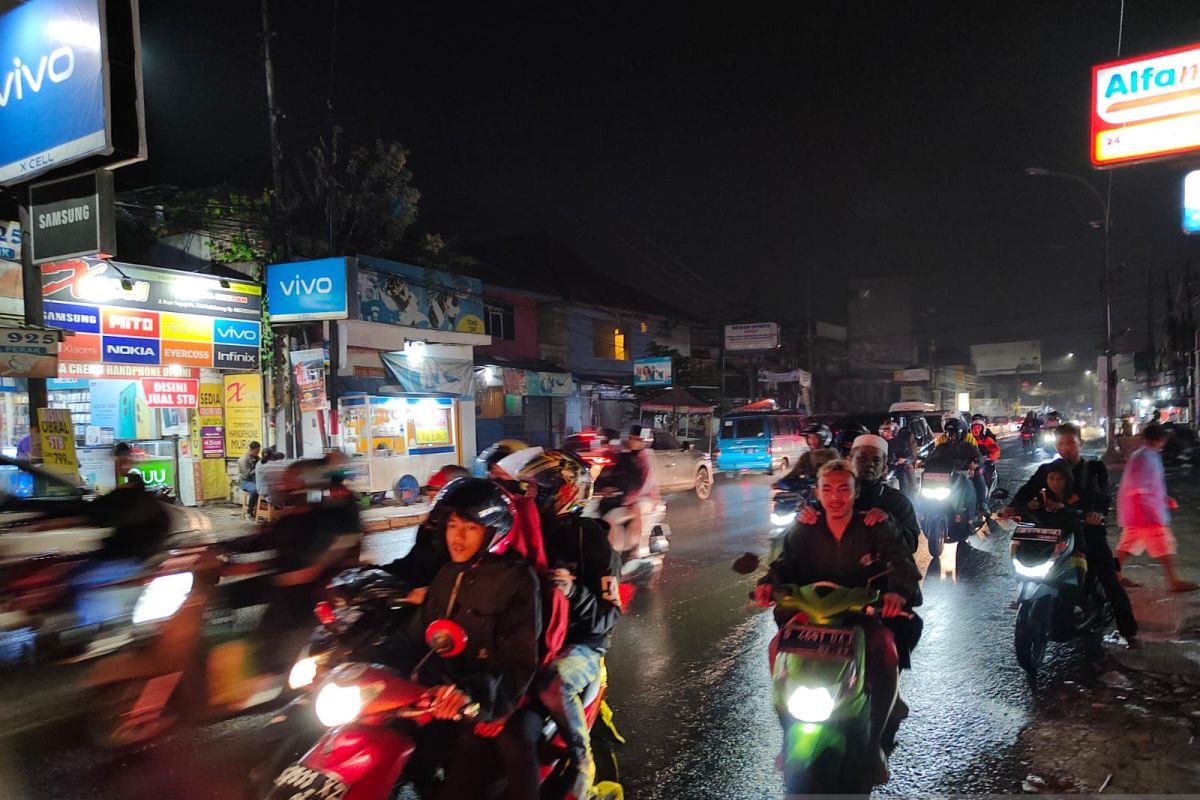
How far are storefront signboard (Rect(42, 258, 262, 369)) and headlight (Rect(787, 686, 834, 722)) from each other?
42.7 ft

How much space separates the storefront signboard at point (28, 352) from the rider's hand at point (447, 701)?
1002 centimetres

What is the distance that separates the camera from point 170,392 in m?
15.0

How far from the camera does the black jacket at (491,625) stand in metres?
2.77

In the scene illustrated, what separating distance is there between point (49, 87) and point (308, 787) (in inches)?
432

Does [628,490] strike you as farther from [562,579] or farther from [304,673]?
[304,673]

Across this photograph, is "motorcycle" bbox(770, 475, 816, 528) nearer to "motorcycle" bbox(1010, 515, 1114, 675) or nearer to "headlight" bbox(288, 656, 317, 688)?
"motorcycle" bbox(1010, 515, 1114, 675)

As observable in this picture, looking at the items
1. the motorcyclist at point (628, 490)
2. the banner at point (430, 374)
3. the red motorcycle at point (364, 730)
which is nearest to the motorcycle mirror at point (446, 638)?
the red motorcycle at point (364, 730)

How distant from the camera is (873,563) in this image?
12.2 feet

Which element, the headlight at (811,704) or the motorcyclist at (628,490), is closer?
the headlight at (811,704)

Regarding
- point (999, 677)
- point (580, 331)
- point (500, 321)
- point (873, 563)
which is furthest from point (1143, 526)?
point (580, 331)

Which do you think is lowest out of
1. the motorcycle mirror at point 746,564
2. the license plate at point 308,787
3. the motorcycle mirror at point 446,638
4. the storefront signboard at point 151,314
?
the license plate at point 308,787

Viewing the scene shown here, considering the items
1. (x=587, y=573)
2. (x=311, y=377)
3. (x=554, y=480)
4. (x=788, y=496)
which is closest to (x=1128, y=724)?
(x=587, y=573)

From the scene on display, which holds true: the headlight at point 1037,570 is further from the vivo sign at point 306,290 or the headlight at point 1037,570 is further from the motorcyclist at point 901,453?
the vivo sign at point 306,290

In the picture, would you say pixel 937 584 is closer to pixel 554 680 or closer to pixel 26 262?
pixel 554 680
